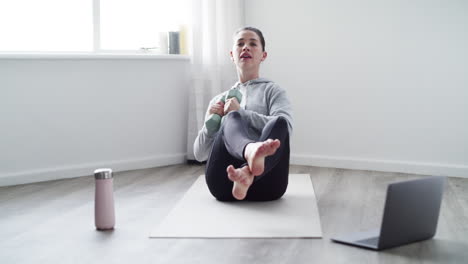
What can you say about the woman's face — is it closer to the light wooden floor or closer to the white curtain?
the light wooden floor

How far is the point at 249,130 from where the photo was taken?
268 centimetres

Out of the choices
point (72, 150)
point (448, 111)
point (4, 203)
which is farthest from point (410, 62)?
point (4, 203)

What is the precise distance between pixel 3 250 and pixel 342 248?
1.24 m

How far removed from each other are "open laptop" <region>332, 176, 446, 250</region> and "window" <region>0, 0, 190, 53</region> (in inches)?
91.7

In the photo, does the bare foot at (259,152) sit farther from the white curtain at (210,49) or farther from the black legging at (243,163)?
the white curtain at (210,49)

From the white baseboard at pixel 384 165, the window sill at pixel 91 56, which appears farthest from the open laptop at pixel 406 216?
the window sill at pixel 91 56

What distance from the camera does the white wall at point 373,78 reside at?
3549mm

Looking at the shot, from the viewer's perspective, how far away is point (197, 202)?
281cm

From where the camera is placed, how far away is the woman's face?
9.25 ft

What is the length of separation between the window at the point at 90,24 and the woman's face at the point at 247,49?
1257mm

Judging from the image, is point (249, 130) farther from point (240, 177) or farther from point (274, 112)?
point (240, 177)

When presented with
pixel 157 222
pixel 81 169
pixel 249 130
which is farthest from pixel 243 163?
pixel 81 169

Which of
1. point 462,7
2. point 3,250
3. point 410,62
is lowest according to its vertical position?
point 3,250

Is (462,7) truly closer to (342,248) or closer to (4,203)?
(342,248)
